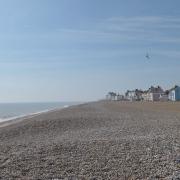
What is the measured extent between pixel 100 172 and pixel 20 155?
4.62 meters

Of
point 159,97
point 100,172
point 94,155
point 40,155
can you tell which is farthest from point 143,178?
point 159,97

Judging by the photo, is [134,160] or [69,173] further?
[134,160]

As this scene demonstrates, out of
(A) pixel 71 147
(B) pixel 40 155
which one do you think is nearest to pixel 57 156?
(B) pixel 40 155

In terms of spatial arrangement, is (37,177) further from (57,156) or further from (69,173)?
(57,156)

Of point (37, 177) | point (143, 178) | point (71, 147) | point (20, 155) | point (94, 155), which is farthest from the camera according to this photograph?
point (71, 147)

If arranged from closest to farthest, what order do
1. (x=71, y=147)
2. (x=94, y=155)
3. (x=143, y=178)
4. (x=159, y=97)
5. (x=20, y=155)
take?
(x=143, y=178)
(x=94, y=155)
(x=20, y=155)
(x=71, y=147)
(x=159, y=97)

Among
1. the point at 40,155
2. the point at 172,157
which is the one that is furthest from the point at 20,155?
the point at 172,157

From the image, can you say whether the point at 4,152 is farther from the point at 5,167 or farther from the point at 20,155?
the point at 5,167

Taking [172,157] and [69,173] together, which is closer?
[69,173]

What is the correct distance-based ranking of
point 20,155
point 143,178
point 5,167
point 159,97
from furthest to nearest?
1. point 159,97
2. point 20,155
3. point 5,167
4. point 143,178

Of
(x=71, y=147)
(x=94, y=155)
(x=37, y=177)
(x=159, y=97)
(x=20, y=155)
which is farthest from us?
(x=159, y=97)

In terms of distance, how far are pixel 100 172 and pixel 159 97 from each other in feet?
527

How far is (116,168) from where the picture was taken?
427 inches

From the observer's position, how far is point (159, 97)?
554 ft
